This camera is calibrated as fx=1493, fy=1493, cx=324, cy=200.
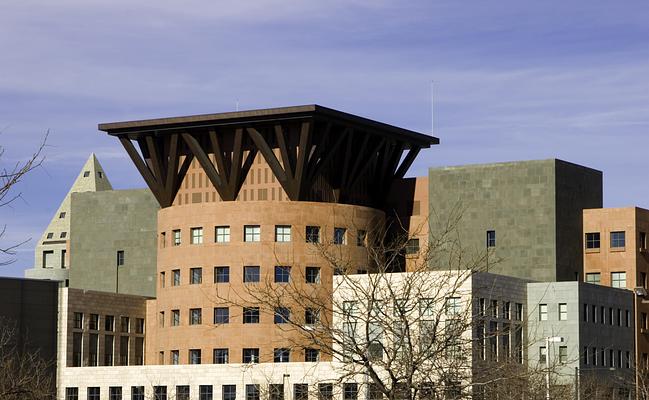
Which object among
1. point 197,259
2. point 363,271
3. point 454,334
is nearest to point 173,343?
point 197,259

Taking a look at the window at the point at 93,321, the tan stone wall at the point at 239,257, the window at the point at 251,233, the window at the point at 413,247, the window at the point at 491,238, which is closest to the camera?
the tan stone wall at the point at 239,257

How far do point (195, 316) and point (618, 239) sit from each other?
3767 cm

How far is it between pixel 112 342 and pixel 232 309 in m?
17.7

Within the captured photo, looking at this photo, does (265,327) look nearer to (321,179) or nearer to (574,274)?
(321,179)

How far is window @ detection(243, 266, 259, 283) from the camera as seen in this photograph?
128m

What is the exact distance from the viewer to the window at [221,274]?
128625 millimetres

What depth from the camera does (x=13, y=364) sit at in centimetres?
→ 12125

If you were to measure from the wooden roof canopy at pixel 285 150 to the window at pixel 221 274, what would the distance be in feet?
20.4

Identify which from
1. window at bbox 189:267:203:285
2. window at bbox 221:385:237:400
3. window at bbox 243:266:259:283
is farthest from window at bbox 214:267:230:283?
window at bbox 221:385:237:400

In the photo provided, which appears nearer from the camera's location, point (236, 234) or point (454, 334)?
point (454, 334)

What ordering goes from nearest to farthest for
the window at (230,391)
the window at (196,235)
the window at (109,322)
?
1. the window at (230,391)
2. the window at (196,235)
3. the window at (109,322)

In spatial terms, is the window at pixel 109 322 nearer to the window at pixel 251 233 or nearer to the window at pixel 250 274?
the window at pixel 250 274

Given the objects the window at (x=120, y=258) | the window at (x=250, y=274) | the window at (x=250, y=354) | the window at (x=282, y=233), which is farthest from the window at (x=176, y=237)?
the window at (x=120, y=258)

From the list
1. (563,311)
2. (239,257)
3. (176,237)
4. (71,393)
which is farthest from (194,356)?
(563,311)
